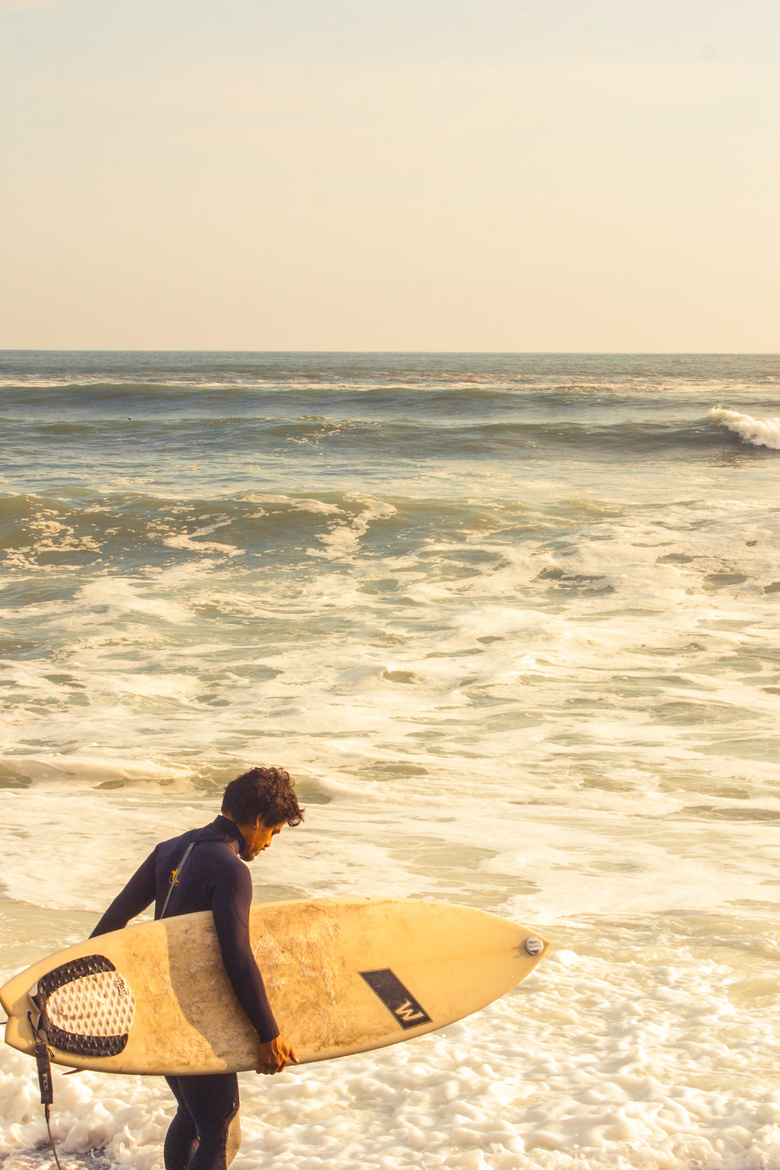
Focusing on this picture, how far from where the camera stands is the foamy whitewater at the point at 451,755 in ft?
9.40

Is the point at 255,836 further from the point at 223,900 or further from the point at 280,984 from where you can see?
the point at 280,984

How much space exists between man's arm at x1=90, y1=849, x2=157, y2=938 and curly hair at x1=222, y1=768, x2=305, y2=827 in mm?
296

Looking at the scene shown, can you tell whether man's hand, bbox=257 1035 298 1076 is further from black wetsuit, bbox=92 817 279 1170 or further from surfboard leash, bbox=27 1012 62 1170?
surfboard leash, bbox=27 1012 62 1170

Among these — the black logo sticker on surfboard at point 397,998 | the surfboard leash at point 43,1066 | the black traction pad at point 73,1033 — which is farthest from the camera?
the black logo sticker on surfboard at point 397,998

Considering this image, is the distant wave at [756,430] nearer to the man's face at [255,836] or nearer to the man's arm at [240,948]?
the man's face at [255,836]

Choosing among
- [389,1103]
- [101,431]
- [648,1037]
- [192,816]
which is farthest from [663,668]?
[101,431]

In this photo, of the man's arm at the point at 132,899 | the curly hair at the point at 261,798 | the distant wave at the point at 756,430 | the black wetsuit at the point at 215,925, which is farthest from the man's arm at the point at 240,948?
the distant wave at the point at 756,430

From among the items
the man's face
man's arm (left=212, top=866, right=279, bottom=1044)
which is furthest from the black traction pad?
the man's face

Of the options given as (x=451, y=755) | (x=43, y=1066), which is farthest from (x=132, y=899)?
(x=451, y=755)

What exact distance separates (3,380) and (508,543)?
34.5m

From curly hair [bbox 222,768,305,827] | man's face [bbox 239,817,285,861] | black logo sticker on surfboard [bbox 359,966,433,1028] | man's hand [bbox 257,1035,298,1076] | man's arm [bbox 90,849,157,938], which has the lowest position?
black logo sticker on surfboard [bbox 359,966,433,1028]

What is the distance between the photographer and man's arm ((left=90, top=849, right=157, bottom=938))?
251 cm

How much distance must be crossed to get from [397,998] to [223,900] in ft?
2.40

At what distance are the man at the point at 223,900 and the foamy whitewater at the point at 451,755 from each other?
0.29 meters
